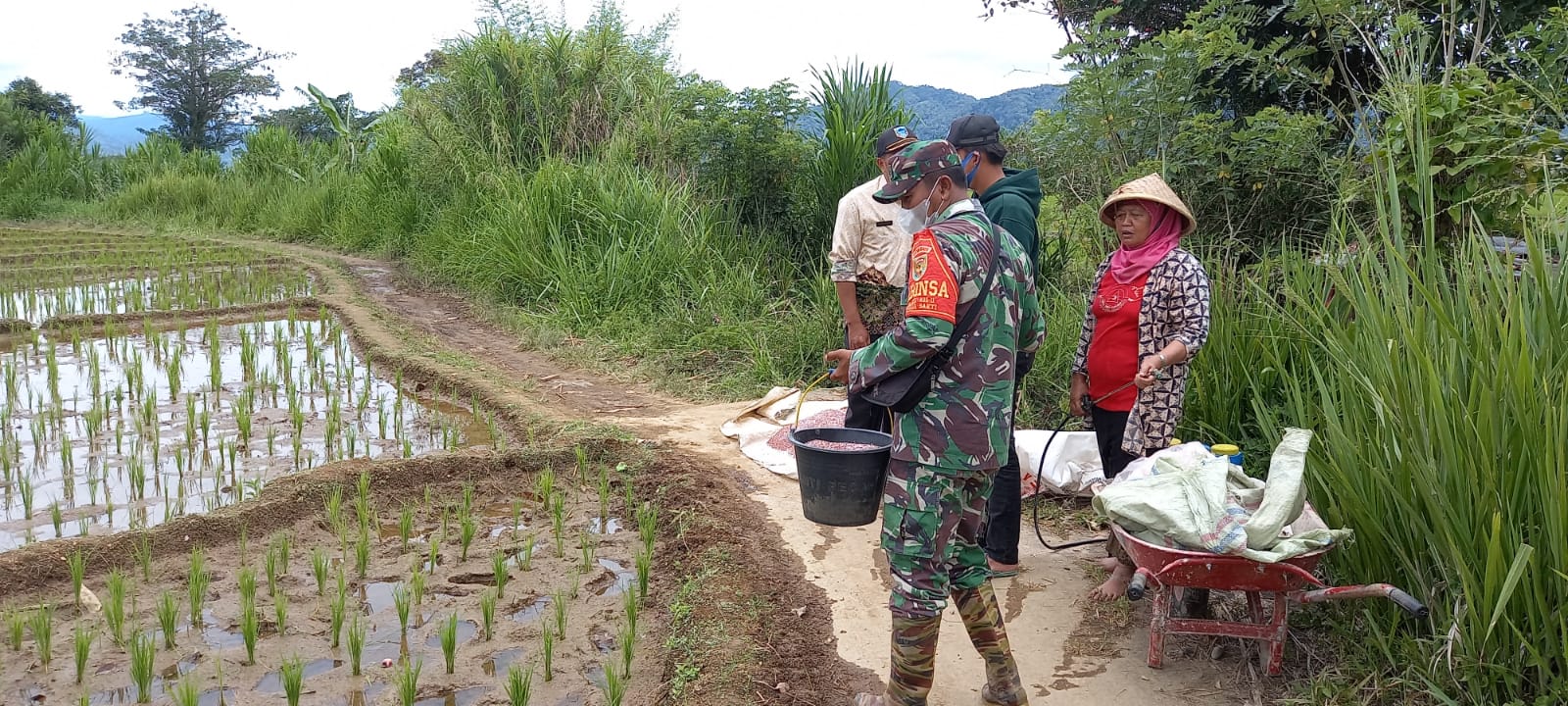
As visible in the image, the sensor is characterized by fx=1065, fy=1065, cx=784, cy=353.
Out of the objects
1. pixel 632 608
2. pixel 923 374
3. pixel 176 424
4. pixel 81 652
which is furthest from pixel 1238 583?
pixel 176 424

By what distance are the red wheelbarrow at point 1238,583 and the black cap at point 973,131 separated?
139cm

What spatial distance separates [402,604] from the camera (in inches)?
139

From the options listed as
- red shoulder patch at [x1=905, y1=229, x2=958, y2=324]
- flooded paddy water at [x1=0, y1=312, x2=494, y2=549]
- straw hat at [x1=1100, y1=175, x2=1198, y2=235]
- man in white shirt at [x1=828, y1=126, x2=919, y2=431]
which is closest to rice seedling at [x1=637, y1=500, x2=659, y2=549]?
man in white shirt at [x1=828, y1=126, x2=919, y2=431]

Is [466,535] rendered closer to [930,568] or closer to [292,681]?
[292,681]

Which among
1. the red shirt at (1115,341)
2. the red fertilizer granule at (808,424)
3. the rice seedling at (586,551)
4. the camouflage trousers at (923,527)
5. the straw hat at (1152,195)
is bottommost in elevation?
the rice seedling at (586,551)

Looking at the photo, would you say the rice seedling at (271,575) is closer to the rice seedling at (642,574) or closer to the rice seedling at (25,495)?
the rice seedling at (642,574)

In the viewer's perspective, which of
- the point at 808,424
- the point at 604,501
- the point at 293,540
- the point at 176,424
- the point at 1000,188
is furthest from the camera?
the point at 176,424

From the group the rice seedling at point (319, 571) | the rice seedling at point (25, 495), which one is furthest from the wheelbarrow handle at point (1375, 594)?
the rice seedling at point (25, 495)

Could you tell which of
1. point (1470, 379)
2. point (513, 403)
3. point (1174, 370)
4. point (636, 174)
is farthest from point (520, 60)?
point (1470, 379)

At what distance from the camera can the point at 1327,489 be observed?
10.2 ft

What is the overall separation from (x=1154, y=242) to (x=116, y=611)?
354 cm

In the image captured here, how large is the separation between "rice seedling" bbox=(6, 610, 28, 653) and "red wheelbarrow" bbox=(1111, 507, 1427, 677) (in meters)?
3.31

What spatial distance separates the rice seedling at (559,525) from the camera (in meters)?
4.31

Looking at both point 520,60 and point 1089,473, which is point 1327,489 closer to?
point 1089,473
